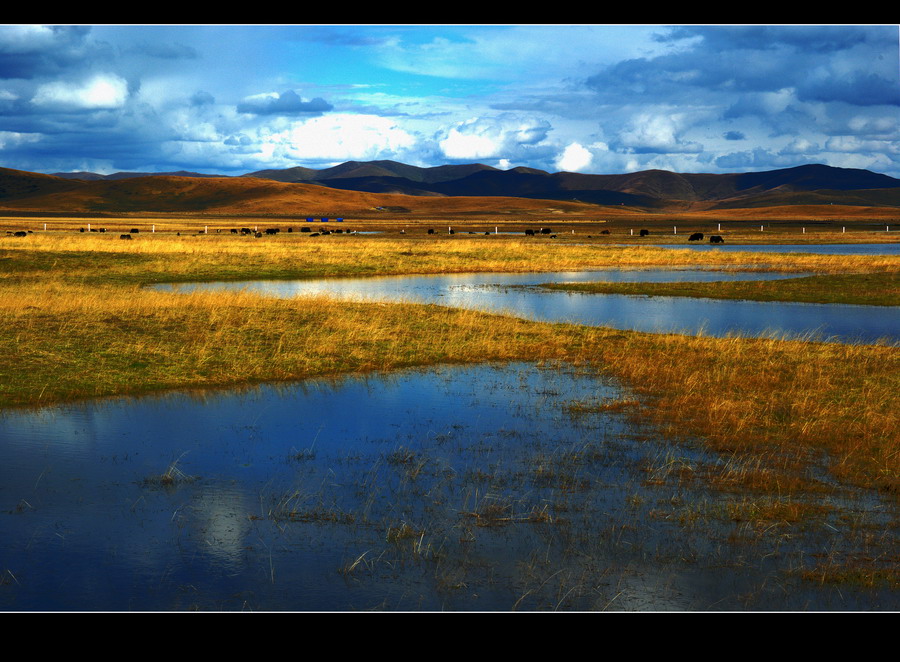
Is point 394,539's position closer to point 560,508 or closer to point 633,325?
point 560,508

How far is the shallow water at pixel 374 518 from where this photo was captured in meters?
7.88

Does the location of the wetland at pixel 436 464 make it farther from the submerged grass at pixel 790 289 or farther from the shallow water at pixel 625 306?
the submerged grass at pixel 790 289

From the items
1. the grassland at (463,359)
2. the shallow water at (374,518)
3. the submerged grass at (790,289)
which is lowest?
the shallow water at (374,518)

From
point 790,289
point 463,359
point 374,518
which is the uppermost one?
point 790,289

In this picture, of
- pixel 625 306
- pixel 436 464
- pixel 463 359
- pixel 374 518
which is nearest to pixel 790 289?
pixel 625 306

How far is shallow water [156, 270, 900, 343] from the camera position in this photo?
2592 centimetres

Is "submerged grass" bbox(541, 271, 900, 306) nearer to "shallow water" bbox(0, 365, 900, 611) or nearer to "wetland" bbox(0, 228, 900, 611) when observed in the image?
"wetland" bbox(0, 228, 900, 611)

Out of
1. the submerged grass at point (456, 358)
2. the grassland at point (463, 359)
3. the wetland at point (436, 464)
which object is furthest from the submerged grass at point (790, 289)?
the submerged grass at point (456, 358)

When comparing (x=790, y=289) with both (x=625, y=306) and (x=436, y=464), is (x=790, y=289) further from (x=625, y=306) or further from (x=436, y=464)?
(x=436, y=464)

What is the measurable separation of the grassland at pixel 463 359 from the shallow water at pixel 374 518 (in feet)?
4.46

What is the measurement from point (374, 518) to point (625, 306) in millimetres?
23932

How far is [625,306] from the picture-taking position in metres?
32.2

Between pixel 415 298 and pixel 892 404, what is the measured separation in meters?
20.5

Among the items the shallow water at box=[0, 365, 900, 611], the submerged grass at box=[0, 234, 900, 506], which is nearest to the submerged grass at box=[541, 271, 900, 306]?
the submerged grass at box=[0, 234, 900, 506]
